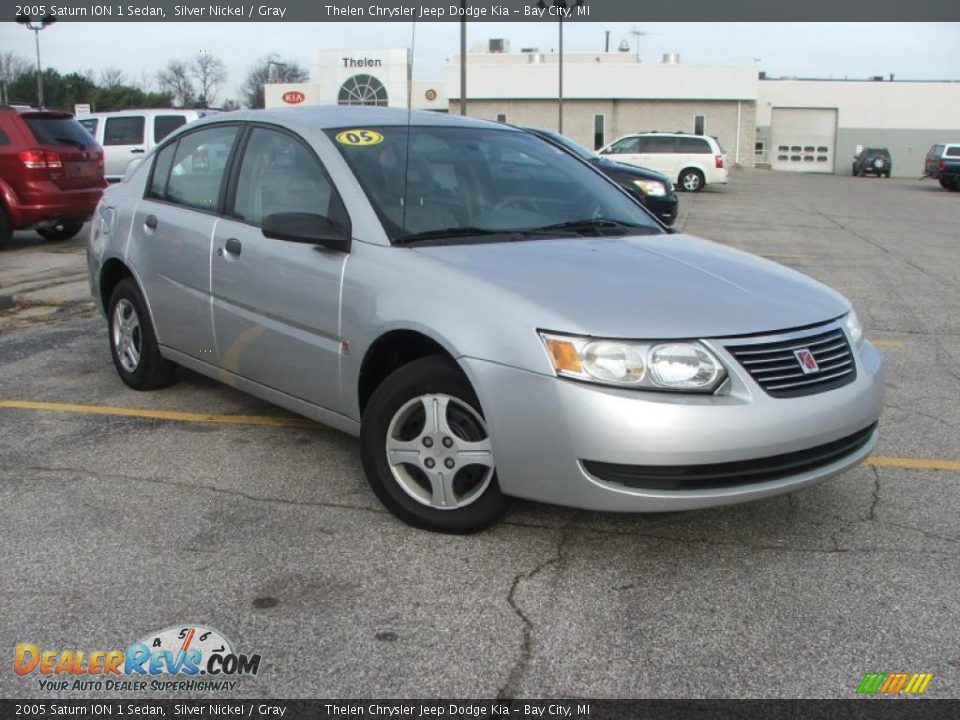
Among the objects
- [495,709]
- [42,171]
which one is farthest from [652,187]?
[495,709]

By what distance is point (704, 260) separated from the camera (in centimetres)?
425

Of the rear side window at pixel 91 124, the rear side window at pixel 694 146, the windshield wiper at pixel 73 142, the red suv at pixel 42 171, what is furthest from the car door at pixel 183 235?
the rear side window at pixel 694 146

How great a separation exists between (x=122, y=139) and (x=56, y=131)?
8.18m

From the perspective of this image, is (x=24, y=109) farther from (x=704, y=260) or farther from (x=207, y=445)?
(x=704, y=260)

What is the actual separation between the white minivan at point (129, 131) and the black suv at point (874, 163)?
41984 millimetres

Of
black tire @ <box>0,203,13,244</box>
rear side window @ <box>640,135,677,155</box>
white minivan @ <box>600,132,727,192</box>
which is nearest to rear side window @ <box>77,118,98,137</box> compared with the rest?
black tire @ <box>0,203,13,244</box>

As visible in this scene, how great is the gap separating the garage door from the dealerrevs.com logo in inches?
2452

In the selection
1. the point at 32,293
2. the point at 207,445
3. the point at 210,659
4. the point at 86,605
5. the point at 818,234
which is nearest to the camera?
the point at 210,659

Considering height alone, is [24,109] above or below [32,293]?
above

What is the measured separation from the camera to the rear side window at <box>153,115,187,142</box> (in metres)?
20.2

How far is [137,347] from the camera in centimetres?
587

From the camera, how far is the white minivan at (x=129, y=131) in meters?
20.2

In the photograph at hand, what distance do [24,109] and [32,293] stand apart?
4343 millimetres

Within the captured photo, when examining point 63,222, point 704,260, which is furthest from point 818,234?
point 704,260
